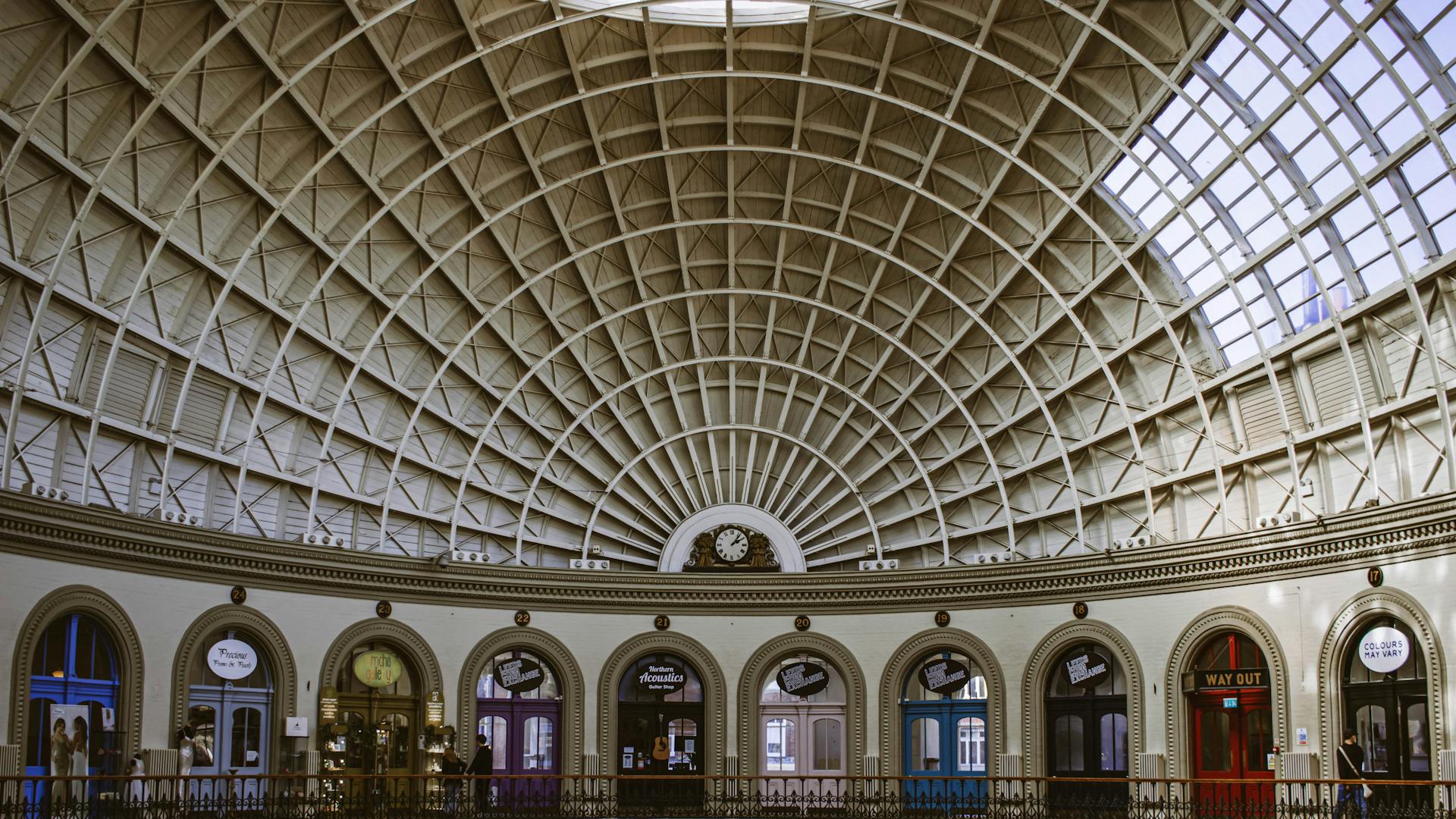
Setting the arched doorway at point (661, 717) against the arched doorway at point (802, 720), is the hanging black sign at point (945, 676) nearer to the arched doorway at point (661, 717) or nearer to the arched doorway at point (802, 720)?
the arched doorway at point (802, 720)

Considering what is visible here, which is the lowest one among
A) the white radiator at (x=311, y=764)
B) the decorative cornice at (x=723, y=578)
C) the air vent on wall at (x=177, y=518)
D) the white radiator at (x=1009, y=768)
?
the white radiator at (x=1009, y=768)

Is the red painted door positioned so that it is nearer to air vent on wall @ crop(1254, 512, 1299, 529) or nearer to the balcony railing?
the balcony railing

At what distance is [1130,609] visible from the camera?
1582 inches

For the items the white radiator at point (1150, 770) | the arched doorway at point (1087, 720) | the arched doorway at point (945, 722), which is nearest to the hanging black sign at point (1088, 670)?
the arched doorway at point (1087, 720)

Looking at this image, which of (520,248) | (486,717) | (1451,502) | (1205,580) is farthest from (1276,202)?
(486,717)

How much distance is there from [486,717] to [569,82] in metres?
21.7

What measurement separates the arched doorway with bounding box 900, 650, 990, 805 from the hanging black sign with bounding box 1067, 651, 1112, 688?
10.7 ft

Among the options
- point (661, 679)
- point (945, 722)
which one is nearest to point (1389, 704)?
point (945, 722)

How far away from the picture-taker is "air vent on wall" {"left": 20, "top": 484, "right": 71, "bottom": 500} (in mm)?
31141

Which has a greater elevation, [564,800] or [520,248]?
[520,248]

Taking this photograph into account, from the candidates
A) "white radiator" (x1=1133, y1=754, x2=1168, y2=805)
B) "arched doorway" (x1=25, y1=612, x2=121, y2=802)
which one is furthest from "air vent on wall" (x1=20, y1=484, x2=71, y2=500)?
"white radiator" (x1=1133, y1=754, x2=1168, y2=805)

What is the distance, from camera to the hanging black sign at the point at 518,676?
44.3 m

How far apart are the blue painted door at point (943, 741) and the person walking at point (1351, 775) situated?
13.8 metres

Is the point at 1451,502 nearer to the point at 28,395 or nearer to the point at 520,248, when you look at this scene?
the point at 520,248
